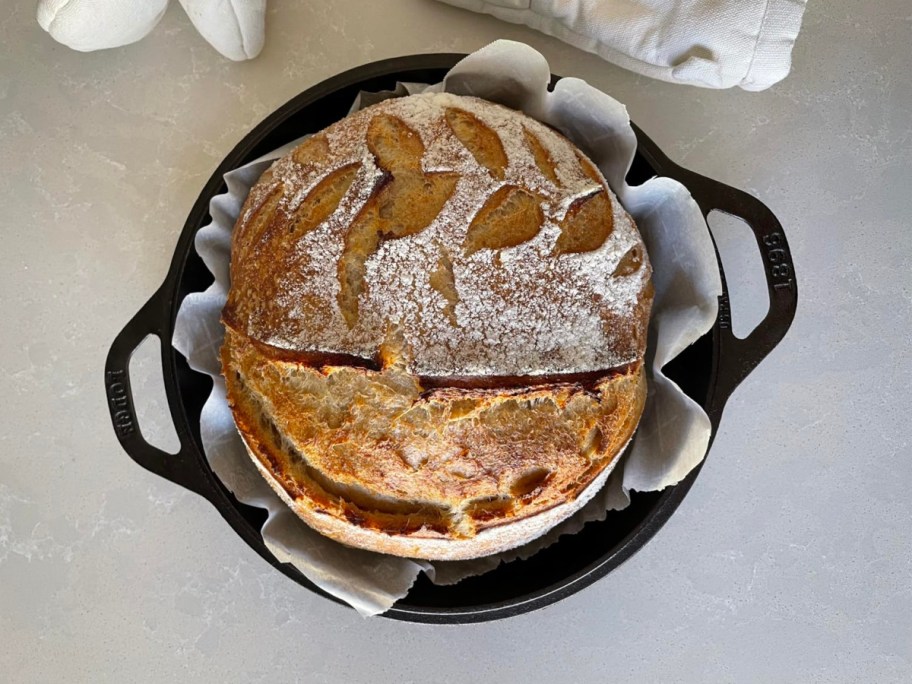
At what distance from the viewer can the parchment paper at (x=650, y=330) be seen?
3.56ft

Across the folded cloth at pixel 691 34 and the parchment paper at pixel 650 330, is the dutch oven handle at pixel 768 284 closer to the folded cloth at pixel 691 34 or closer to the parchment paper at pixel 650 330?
the parchment paper at pixel 650 330

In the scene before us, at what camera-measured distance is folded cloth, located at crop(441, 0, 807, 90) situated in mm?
1188

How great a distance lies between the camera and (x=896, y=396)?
1.34m

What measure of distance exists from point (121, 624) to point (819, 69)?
145 cm

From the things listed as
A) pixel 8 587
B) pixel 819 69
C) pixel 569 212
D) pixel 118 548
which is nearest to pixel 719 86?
pixel 819 69

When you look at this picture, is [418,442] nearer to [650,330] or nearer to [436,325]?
[436,325]

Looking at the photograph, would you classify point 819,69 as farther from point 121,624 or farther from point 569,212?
point 121,624

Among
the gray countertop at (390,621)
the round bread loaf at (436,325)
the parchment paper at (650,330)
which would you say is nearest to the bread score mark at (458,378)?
the round bread loaf at (436,325)

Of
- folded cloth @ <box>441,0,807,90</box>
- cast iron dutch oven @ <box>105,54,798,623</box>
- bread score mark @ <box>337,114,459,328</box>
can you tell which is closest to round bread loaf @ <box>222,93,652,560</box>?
bread score mark @ <box>337,114,459,328</box>

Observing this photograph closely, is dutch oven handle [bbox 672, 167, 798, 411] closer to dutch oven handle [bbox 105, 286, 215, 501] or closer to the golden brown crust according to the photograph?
the golden brown crust

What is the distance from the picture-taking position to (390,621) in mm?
Result: 1347

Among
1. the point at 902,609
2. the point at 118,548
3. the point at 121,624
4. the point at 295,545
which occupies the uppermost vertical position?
the point at 295,545

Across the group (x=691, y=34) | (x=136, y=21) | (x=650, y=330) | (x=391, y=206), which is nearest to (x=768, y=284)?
(x=650, y=330)

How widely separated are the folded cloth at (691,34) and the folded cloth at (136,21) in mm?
380
